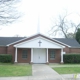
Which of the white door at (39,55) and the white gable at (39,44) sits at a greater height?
the white gable at (39,44)

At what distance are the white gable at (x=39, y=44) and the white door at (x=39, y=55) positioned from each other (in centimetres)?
148

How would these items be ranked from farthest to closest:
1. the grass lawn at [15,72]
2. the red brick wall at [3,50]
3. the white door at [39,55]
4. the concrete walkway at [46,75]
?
the red brick wall at [3,50] < the white door at [39,55] < the grass lawn at [15,72] < the concrete walkway at [46,75]

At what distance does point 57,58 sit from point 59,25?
91.0 ft

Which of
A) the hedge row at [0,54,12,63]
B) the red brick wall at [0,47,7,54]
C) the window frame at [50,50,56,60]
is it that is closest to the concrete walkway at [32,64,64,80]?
the hedge row at [0,54,12,63]

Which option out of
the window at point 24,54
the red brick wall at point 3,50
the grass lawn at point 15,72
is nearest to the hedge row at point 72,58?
the window at point 24,54

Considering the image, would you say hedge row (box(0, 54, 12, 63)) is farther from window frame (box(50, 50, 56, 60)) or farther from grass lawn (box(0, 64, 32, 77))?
grass lawn (box(0, 64, 32, 77))

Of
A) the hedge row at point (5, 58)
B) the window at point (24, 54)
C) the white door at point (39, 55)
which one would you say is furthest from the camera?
the window at point (24, 54)

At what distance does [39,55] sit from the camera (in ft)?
95.5

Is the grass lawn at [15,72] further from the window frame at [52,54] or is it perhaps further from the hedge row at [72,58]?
the window frame at [52,54]

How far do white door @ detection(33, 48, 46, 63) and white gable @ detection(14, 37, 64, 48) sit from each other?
148 centimetres

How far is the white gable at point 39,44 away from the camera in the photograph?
91.7 feet

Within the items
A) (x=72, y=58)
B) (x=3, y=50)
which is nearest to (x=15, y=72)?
(x=72, y=58)

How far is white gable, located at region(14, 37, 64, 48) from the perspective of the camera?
27938mm

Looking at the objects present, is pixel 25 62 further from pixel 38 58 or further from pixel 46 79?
pixel 46 79
